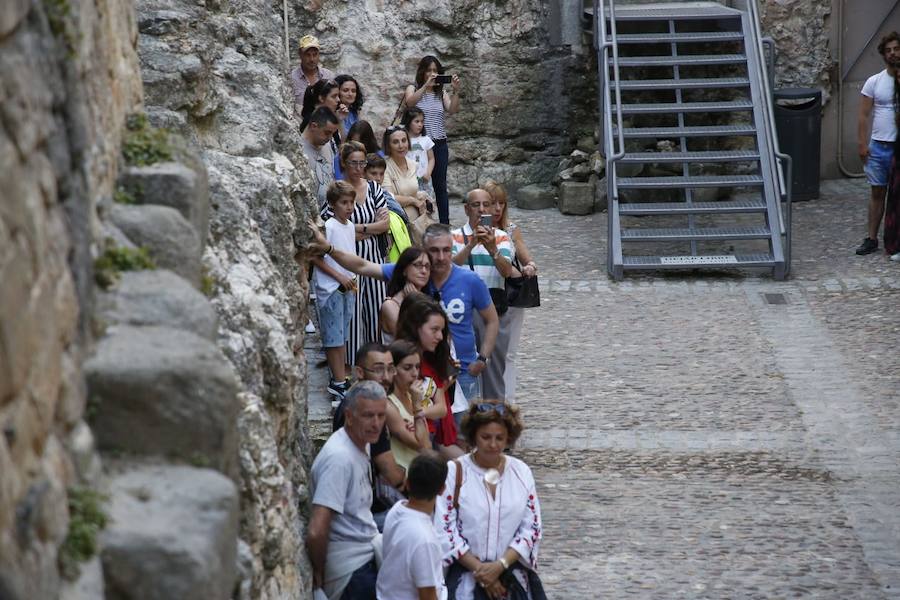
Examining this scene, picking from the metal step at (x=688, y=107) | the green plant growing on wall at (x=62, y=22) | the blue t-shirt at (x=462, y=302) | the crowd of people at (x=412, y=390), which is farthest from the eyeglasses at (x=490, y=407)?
the metal step at (x=688, y=107)

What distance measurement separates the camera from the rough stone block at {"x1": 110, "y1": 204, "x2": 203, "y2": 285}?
3.58 metres

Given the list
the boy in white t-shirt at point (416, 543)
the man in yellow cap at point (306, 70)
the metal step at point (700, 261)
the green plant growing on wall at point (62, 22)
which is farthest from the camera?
the metal step at point (700, 261)

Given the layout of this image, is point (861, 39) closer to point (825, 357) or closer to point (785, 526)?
point (825, 357)

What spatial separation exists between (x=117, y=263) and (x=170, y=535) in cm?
92

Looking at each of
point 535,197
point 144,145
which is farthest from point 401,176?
point 144,145

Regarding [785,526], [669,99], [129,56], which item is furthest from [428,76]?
[129,56]

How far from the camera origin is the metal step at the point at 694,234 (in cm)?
1258

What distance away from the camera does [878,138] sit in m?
12.6

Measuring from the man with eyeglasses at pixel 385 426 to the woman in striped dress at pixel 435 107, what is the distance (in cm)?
695

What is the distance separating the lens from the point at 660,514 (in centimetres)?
765

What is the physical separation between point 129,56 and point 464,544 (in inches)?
105

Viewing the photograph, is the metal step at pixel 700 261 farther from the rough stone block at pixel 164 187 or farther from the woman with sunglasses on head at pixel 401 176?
the rough stone block at pixel 164 187

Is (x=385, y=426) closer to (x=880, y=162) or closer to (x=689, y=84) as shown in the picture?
(x=880, y=162)

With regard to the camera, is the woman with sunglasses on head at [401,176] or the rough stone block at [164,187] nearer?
the rough stone block at [164,187]
